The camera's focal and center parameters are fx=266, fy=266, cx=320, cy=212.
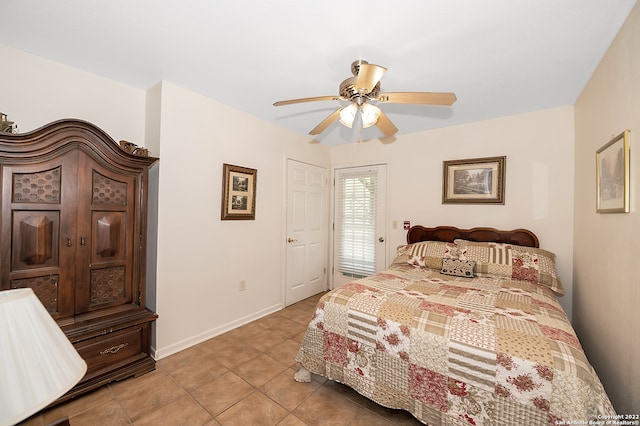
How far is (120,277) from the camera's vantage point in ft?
7.25

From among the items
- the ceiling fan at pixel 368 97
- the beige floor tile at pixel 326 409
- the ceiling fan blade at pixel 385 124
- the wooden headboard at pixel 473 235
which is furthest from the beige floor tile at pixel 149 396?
the wooden headboard at pixel 473 235

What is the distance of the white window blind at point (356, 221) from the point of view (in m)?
4.11

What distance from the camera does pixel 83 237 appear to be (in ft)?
6.58

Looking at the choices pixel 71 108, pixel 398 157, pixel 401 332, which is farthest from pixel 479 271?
pixel 71 108

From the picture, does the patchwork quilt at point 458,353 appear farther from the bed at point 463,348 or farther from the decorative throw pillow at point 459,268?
the decorative throw pillow at point 459,268

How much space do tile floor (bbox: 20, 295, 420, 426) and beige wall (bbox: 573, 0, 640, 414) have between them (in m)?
1.37

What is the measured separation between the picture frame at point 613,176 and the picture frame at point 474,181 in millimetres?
1088

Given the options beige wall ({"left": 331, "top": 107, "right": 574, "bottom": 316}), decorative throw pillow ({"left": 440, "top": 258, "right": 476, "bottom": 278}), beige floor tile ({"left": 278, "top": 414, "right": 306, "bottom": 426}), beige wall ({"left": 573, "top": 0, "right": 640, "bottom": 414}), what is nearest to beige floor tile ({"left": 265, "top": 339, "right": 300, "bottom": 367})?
beige floor tile ({"left": 278, "top": 414, "right": 306, "bottom": 426})

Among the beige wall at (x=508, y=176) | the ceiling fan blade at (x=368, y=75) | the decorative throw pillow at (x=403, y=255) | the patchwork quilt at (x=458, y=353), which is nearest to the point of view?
the patchwork quilt at (x=458, y=353)

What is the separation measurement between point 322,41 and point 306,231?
2.71 metres

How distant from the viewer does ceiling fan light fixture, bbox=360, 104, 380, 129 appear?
189 cm

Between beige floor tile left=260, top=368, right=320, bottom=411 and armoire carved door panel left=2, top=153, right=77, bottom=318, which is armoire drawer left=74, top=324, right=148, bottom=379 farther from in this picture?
beige floor tile left=260, top=368, right=320, bottom=411

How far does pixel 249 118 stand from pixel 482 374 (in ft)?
10.5

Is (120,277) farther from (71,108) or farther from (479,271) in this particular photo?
(479,271)
